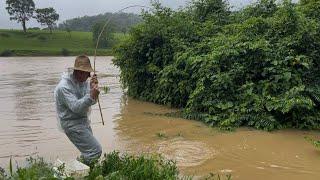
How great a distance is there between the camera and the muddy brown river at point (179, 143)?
8039 millimetres

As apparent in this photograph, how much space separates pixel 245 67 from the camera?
1207 cm

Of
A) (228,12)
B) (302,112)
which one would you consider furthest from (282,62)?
(228,12)

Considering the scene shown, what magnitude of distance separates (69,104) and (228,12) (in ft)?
39.2

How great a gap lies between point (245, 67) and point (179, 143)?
133 inches

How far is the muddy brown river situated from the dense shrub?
548 millimetres

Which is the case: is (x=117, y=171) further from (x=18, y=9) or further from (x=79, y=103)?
(x=18, y=9)

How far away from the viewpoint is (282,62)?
38.0 feet

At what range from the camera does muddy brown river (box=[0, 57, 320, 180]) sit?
26.4 ft

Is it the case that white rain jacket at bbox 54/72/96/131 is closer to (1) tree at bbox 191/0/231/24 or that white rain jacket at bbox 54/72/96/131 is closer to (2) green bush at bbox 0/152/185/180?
(2) green bush at bbox 0/152/185/180

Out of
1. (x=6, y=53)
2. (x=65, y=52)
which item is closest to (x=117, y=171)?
(x=6, y=53)

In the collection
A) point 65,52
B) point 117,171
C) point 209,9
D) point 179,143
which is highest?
point 209,9

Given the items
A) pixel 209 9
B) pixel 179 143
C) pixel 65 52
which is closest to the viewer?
pixel 179 143

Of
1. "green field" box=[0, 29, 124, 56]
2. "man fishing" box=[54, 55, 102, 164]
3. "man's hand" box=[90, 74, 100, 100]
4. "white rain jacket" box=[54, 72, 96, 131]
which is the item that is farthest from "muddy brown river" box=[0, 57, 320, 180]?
"green field" box=[0, 29, 124, 56]

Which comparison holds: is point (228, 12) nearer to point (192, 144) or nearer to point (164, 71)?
point (164, 71)
